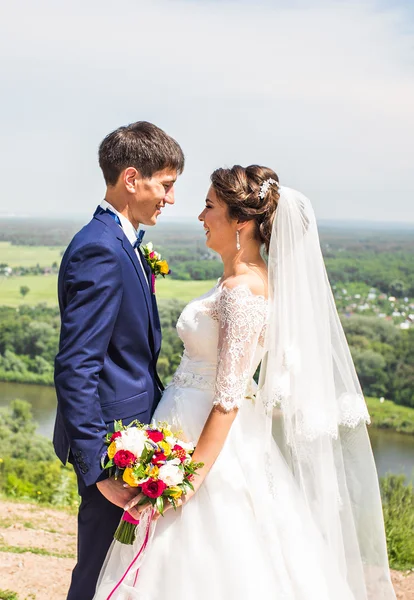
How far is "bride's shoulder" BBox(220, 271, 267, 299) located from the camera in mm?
2750

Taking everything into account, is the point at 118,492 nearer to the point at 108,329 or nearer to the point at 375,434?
the point at 108,329

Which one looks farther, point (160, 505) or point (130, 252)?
point (130, 252)

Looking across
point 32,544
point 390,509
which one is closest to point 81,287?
point 32,544

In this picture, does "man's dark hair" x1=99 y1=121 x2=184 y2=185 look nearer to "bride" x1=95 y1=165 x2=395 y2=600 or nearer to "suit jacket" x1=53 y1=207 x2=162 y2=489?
"suit jacket" x1=53 y1=207 x2=162 y2=489

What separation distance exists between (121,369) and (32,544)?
3075 millimetres

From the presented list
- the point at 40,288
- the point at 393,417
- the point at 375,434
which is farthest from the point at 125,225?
the point at 40,288

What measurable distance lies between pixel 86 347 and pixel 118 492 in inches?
21.2

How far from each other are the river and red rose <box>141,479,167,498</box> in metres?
5.76

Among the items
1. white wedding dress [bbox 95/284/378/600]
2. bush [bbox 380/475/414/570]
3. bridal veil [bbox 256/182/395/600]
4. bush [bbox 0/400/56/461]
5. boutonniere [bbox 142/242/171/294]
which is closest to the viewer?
white wedding dress [bbox 95/284/378/600]

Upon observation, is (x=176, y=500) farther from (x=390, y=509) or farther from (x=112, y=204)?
(x=390, y=509)

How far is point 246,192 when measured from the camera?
9.40ft

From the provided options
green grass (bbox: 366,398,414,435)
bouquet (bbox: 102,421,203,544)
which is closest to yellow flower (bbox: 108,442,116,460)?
bouquet (bbox: 102,421,203,544)

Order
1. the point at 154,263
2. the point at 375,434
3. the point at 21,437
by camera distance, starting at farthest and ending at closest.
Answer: the point at 375,434 < the point at 21,437 < the point at 154,263

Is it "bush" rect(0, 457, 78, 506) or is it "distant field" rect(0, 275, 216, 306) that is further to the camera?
"distant field" rect(0, 275, 216, 306)
